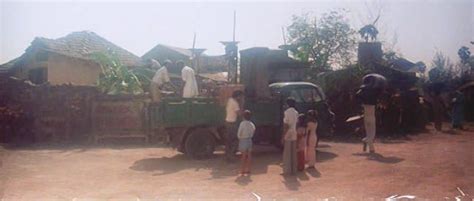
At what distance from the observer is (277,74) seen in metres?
12.8

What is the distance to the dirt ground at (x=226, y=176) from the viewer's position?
723 centimetres

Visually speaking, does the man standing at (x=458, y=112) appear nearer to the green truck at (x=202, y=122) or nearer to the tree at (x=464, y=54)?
the tree at (x=464, y=54)

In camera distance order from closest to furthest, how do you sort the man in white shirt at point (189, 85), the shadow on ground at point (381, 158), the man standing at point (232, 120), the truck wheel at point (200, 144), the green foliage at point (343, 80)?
the man standing at point (232, 120) → the shadow on ground at point (381, 158) → the truck wheel at point (200, 144) → the man in white shirt at point (189, 85) → the green foliage at point (343, 80)

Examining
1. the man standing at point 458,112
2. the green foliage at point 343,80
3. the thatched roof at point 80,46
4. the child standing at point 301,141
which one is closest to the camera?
the child standing at point 301,141

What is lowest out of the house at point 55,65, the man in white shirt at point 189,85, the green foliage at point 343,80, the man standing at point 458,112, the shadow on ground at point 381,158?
the shadow on ground at point 381,158

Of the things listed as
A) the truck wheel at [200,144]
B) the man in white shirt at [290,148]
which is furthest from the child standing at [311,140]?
the truck wheel at [200,144]

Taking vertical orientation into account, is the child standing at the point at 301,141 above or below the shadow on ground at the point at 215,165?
above

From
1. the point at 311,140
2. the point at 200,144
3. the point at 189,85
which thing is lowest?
the point at 200,144

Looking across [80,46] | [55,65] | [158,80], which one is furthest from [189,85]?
[80,46]

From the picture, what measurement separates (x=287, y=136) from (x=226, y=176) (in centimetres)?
127

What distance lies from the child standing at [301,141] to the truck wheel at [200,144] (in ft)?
6.86

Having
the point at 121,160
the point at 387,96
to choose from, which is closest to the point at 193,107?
the point at 121,160

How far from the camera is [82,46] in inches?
827

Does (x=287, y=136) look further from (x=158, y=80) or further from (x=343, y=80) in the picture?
(x=343, y=80)
